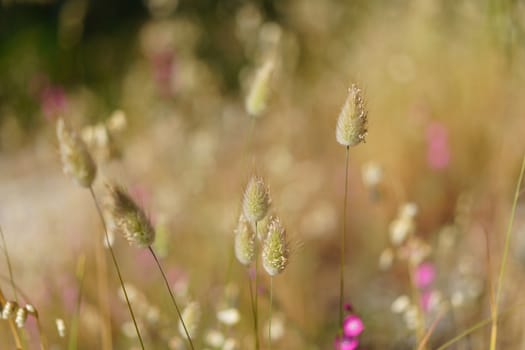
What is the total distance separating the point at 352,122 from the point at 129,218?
0.28 metres

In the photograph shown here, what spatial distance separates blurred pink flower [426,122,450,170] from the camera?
2.12 m

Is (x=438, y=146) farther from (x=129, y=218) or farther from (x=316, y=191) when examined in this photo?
(x=129, y=218)

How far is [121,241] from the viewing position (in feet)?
7.95

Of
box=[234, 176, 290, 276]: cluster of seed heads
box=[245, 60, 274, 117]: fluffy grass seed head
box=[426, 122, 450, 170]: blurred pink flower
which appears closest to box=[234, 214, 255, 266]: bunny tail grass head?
box=[234, 176, 290, 276]: cluster of seed heads

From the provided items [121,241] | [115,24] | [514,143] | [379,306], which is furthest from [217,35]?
[379,306]

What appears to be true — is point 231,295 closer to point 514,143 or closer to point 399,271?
point 399,271

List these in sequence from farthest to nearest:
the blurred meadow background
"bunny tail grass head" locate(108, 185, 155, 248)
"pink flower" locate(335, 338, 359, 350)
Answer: the blurred meadow background
"pink flower" locate(335, 338, 359, 350)
"bunny tail grass head" locate(108, 185, 155, 248)

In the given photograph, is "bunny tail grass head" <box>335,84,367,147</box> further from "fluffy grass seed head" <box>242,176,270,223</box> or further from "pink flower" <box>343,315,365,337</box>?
"pink flower" <box>343,315,365,337</box>

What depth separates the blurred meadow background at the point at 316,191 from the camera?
1.32m

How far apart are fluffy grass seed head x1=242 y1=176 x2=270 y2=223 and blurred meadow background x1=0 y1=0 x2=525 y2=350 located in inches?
4.6

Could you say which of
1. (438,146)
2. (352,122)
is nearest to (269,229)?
(352,122)

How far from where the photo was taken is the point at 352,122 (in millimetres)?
757

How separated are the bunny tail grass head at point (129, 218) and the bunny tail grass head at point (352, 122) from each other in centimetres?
25

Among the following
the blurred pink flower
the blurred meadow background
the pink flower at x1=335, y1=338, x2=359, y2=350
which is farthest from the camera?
the blurred pink flower
